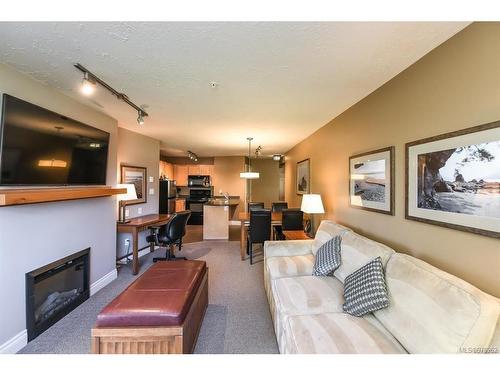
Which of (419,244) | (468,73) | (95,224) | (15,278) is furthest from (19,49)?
(419,244)

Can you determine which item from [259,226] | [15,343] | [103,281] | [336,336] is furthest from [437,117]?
[103,281]

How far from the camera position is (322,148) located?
3.63 meters

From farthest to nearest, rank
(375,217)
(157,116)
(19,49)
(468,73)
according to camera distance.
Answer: (157,116) < (375,217) < (19,49) < (468,73)

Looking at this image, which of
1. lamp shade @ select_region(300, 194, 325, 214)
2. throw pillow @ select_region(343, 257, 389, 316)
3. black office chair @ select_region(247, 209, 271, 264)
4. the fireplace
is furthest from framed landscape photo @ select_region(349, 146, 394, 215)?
the fireplace

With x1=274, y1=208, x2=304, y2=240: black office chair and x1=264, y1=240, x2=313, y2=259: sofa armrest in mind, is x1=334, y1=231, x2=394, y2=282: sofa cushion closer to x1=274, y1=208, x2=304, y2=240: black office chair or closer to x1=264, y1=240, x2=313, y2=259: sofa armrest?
x1=264, y1=240, x2=313, y2=259: sofa armrest

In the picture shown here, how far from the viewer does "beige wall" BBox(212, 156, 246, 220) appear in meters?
7.42

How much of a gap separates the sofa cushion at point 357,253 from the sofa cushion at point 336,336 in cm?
46

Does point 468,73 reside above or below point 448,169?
above

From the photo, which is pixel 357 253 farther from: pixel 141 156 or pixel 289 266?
pixel 141 156

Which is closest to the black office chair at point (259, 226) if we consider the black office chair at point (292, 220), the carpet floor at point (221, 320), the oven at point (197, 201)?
the black office chair at point (292, 220)

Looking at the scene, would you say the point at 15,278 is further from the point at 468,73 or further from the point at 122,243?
the point at 468,73

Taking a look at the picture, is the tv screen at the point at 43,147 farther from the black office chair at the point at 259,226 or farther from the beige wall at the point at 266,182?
the beige wall at the point at 266,182

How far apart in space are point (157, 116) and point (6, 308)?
245cm

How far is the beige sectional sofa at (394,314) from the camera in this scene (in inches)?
38.6
